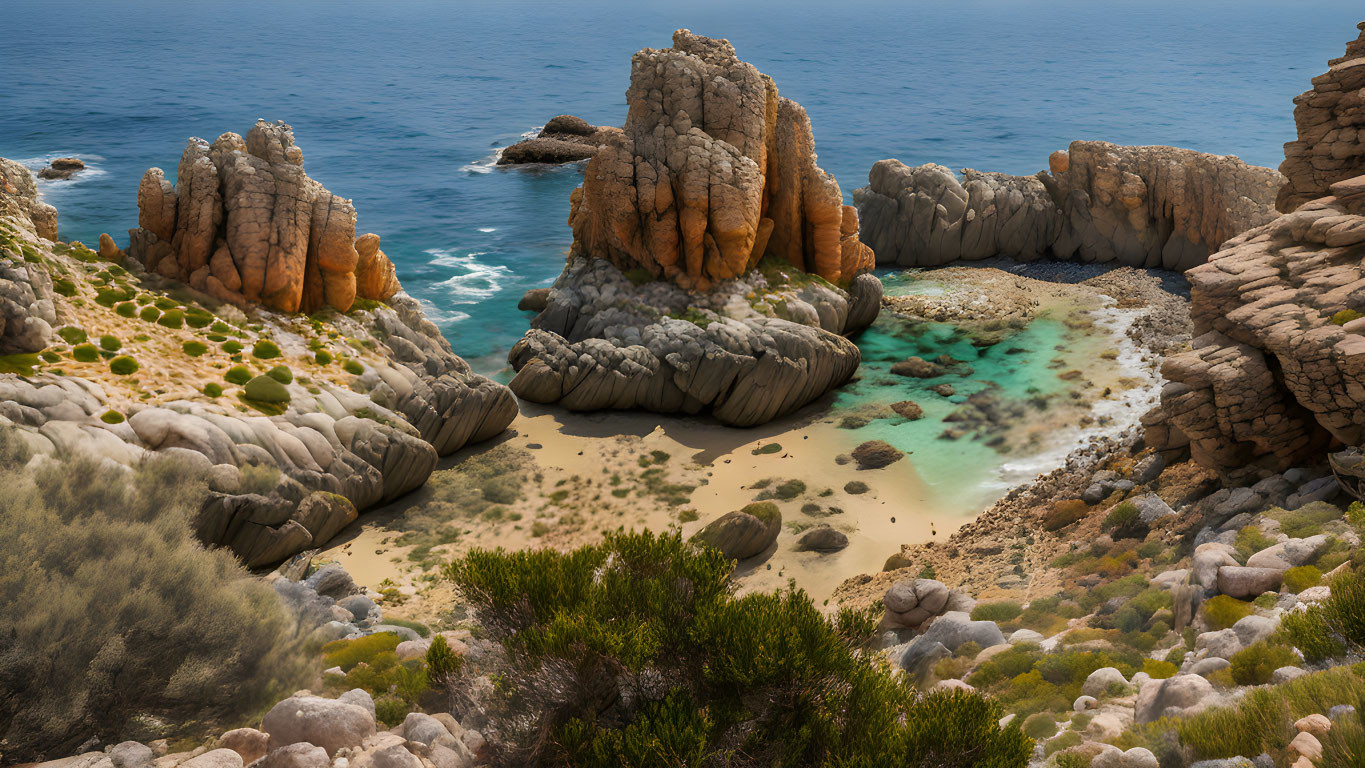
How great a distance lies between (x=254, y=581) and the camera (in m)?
13.9

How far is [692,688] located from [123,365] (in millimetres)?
21789

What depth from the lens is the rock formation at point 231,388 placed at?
22.8m

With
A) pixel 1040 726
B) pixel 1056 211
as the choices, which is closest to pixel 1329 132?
pixel 1040 726

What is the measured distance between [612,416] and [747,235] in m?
11.7

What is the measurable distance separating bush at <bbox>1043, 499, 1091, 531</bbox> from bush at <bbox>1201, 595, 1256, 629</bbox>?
897cm

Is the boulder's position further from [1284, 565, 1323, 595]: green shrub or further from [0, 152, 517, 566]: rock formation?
[1284, 565, 1323, 595]: green shrub

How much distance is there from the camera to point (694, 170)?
40188 mm

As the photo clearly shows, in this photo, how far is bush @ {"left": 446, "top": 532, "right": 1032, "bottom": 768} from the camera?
33.7ft

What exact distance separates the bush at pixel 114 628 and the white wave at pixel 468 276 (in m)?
41.3

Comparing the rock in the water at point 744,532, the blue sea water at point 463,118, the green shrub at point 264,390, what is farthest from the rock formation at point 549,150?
the rock in the water at point 744,532

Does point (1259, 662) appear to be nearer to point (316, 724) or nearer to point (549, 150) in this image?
point (316, 724)

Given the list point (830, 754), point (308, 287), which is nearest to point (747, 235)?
point (308, 287)

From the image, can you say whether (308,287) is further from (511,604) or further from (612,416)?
(511,604)

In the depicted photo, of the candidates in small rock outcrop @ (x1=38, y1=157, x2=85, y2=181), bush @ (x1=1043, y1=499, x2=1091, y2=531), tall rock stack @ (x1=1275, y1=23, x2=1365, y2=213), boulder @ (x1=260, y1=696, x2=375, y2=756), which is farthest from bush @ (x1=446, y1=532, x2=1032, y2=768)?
small rock outcrop @ (x1=38, y1=157, x2=85, y2=181)
